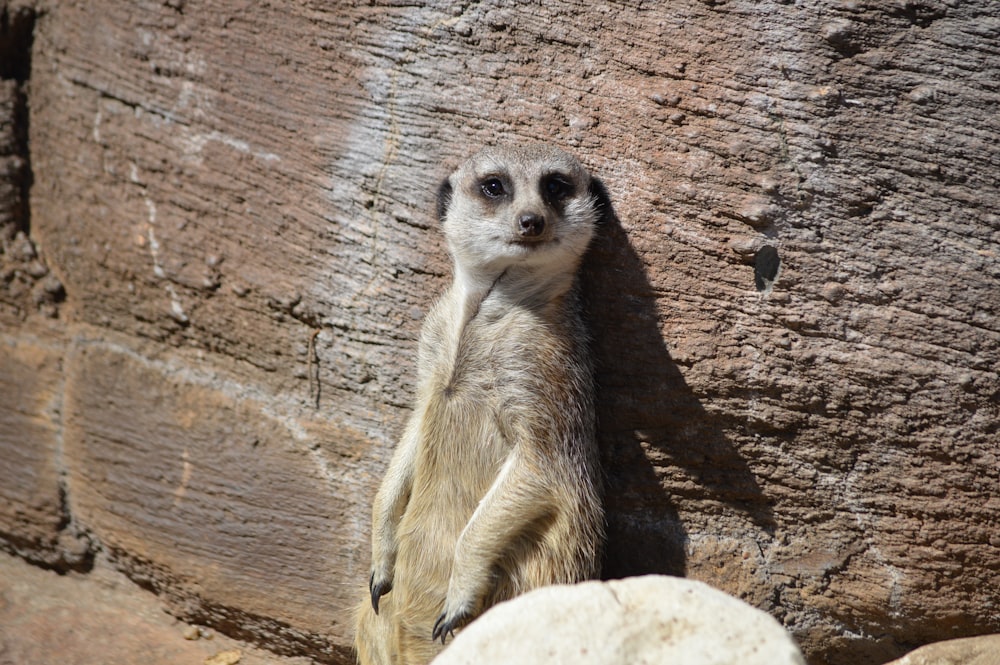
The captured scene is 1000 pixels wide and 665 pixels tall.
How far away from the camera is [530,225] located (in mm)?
2373

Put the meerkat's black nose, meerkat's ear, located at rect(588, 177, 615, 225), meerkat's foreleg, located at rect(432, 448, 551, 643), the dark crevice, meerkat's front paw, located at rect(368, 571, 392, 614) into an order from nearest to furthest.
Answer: the meerkat's black nose
meerkat's foreleg, located at rect(432, 448, 551, 643)
meerkat's ear, located at rect(588, 177, 615, 225)
meerkat's front paw, located at rect(368, 571, 392, 614)
the dark crevice

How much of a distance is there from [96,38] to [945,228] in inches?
106

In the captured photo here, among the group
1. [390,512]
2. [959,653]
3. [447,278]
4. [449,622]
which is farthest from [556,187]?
[959,653]

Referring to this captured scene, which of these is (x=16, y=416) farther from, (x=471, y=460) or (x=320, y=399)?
(x=471, y=460)

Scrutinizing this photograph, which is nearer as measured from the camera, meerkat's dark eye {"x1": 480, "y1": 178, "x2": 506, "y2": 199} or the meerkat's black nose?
the meerkat's black nose

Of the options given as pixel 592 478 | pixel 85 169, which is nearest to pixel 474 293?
pixel 592 478

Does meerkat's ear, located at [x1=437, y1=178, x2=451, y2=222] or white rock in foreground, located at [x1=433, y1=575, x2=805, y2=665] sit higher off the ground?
meerkat's ear, located at [x1=437, y1=178, x2=451, y2=222]

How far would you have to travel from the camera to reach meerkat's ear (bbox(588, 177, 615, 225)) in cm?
262

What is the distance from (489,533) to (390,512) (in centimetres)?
46

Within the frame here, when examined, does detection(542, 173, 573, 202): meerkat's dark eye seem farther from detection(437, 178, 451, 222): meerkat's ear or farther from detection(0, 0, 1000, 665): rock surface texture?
detection(437, 178, 451, 222): meerkat's ear

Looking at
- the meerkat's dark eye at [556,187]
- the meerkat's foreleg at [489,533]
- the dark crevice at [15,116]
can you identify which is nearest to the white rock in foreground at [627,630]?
the meerkat's foreleg at [489,533]

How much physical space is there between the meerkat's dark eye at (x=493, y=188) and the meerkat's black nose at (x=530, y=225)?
159mm

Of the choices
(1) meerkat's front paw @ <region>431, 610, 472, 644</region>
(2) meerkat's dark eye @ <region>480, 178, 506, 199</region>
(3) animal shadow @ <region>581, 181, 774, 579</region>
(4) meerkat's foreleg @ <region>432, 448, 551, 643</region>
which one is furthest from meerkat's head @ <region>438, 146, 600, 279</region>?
(1) meerkat's front paw @ <region>431, 610, 472, 644</region>

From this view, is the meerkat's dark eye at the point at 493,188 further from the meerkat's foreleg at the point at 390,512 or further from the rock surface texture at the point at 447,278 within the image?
the meerkat's foreleg at the point at 390,512
